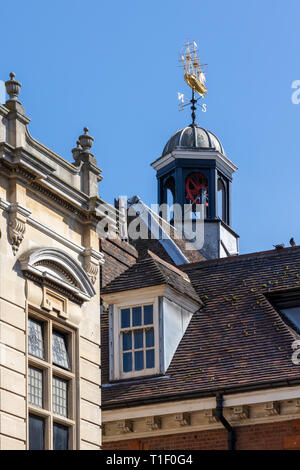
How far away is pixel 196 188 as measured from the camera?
149 ft

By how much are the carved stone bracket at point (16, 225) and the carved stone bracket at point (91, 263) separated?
2117 mm

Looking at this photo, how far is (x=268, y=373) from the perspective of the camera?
27250 mm

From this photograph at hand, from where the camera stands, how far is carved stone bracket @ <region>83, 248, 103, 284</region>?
81.9 feet

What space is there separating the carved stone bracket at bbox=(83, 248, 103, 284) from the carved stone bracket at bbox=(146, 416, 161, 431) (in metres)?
3.83

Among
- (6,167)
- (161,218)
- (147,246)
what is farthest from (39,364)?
(161,218)

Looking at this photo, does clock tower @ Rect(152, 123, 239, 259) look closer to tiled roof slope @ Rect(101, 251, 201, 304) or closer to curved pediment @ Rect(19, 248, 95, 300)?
tiled roof slope @ Rect(101, 251, 201, 304)

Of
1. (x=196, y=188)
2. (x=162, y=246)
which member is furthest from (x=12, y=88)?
(x=196, y=188)

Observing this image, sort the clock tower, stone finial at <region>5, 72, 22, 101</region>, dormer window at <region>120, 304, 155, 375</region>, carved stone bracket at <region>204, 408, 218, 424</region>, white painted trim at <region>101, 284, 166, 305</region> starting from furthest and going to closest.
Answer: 1. the clock tower
2. white painted trim at <region>101, 284, 166, 305</region>
3. dormer window at <region>120, 304, 155, 375</region>
4. carved stone bracket at <region>204, 408, 218, 424</region>
5. stone finial at <region>5, 72, 22, 101</region>

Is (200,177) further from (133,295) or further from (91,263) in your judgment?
(91,263)

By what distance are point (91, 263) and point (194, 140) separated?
2104 centimetres

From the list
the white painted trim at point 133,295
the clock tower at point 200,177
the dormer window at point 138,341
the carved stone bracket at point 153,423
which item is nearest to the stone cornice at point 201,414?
the carved stone bracket at point 153,423

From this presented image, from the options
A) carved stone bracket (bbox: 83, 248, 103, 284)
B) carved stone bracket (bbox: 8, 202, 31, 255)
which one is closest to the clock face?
carved stone bracket (bbox: 83, 248, 103, 284)

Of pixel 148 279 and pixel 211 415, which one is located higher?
pixel 148 279

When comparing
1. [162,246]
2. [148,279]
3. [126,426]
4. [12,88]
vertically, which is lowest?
[126,426]
